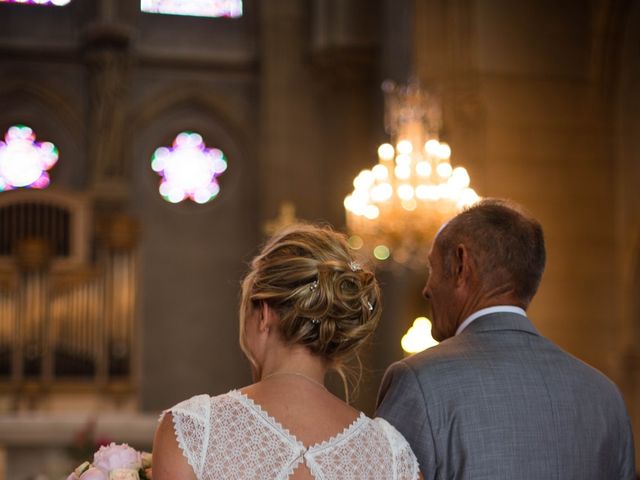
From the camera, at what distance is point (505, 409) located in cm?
241

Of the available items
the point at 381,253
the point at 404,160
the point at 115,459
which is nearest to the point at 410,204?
the point at 404,160

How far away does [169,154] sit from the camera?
1628cm

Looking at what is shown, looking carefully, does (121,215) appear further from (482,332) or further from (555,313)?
(482,332)

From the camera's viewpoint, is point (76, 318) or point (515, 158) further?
point (76, 318)

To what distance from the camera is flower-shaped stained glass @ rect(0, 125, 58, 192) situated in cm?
1563

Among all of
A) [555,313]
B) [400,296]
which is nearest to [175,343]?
[400,296]

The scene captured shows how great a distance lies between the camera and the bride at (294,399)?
6.39ft

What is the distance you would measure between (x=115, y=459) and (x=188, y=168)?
1407 cm

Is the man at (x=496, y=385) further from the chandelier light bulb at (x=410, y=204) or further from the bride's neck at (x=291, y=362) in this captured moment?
the chandelier light bulb at (x=410, y=204)

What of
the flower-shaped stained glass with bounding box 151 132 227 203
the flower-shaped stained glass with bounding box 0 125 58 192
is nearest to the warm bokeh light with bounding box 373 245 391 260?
the flower-shaped stained glass with bounding box 151 132 227 203

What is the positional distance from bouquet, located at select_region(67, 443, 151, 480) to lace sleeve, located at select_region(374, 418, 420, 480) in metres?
0.51

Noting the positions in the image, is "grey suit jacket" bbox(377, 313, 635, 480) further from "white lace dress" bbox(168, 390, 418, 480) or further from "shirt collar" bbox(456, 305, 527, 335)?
"white lace dress" bbox(168, 390, 418, 480)

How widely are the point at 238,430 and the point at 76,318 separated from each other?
12171 mm

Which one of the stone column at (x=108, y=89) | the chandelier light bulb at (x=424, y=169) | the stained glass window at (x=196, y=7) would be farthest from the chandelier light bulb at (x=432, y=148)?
the stained glass window at (x=196, y=7)
